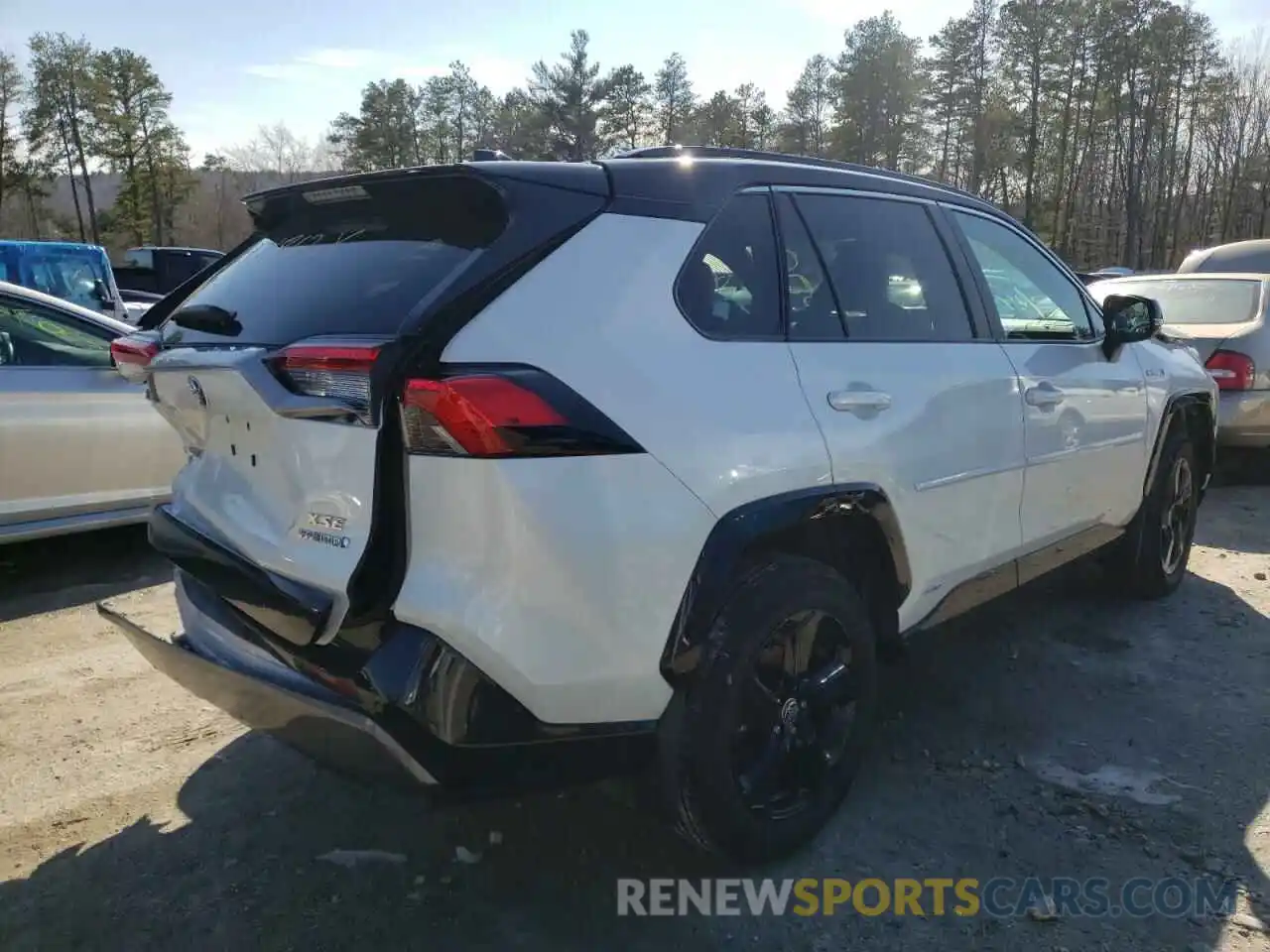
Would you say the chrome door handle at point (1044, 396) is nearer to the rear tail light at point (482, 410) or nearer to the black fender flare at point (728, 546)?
the black fender flare at point (728, 546)

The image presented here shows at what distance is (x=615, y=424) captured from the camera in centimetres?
201

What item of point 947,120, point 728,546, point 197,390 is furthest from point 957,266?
point 947,120

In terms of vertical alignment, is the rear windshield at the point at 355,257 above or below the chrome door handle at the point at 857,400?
above

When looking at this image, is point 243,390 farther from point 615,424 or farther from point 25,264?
point 25,264

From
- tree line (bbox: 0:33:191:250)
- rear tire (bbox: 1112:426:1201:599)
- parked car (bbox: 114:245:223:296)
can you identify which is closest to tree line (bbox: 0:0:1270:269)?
tree line (bbox: 0:33:191:250)

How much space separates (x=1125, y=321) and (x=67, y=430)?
17.0 feet

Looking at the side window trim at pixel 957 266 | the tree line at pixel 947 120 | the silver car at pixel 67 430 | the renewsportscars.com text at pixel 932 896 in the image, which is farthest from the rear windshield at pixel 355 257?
the tree line at pixel 947 120

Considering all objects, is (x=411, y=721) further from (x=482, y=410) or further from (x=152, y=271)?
(x=152, y=271)

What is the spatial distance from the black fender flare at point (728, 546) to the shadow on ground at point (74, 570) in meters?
3.88

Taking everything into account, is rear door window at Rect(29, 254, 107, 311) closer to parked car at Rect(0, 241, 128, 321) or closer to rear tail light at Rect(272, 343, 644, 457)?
parked car at Rect(0, 241, 128, 321)

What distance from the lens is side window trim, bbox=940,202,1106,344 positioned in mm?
3371

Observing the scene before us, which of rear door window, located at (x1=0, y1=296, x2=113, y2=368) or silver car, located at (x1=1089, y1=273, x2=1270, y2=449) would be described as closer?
rear door window, located at (x1=0, y1=296, x2=113, y2=368)

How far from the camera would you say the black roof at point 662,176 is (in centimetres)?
221

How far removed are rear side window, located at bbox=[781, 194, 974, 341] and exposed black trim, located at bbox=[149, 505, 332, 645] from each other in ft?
4.62
